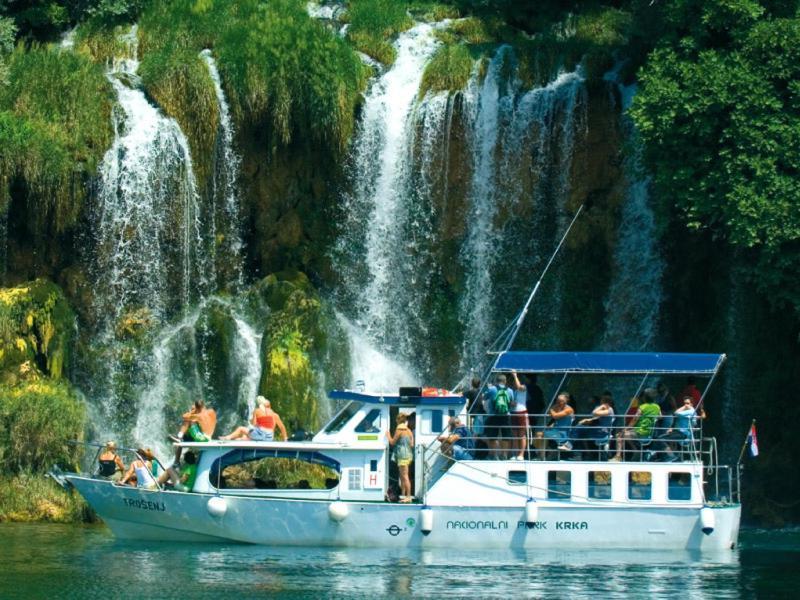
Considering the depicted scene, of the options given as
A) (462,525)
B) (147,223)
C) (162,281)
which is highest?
(147,223)

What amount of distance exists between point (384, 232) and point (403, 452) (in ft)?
38.4

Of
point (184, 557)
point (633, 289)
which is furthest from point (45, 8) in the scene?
point (184, 557)

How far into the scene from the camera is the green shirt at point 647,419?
31558 millimetres

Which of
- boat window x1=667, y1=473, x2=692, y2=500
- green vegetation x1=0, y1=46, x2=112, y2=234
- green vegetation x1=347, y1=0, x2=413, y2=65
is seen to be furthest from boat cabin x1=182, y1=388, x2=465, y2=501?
green vegetation x1=347, y1=0, x2=413, y2=65

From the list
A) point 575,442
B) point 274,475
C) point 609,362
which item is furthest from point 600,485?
point 274,475

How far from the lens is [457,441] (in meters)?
31.7

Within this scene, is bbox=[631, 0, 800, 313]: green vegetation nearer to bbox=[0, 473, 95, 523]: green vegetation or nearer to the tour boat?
the tour boat

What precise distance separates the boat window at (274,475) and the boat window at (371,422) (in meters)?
0.99

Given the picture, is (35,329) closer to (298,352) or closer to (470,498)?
(298,352)

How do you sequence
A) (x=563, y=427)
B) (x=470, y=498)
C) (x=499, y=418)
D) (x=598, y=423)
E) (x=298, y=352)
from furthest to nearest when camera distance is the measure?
(x=298, y=352), (x=598, y=423), (x=499, y=418), (x=470, y=498), (x=563, y=427)

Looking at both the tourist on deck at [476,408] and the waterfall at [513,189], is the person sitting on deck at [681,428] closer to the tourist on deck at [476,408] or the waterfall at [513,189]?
the tourist on deck at [476,408]

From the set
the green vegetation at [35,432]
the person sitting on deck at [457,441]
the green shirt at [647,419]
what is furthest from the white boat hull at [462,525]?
the green vegetation at [35,432]

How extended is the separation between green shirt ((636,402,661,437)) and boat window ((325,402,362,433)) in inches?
203

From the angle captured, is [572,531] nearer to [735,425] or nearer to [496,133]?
[735,425]
